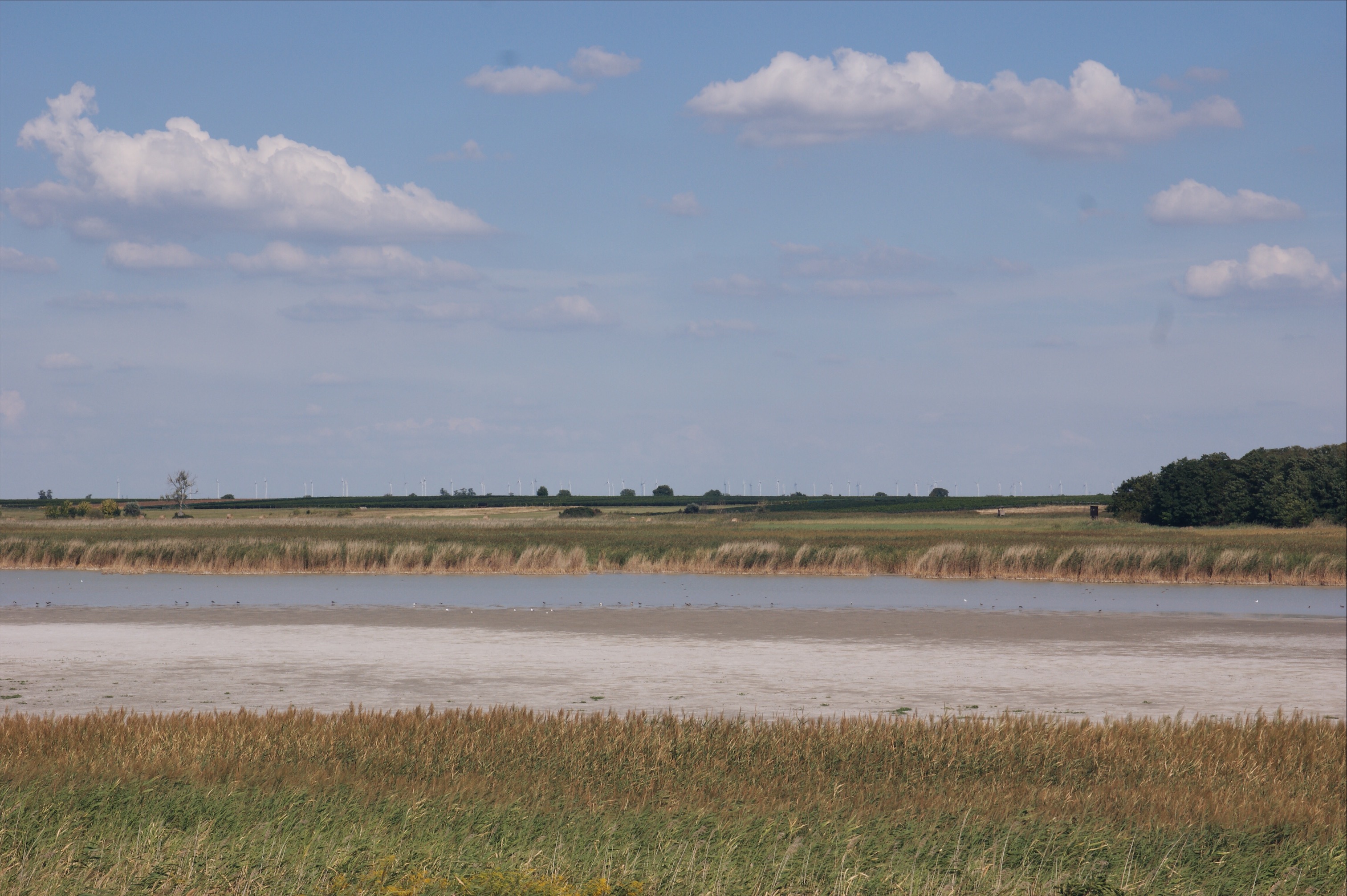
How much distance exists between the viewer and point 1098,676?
24.8 meters

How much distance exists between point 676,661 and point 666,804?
15035 millimetres

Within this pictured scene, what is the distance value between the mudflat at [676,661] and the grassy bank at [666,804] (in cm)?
388

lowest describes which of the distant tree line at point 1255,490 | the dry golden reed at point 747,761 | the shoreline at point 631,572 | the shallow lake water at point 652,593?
the shallow lake water at point 652,593

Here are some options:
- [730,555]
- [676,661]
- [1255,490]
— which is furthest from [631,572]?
[1255,490]

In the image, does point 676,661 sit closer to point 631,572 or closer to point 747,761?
point 747,761

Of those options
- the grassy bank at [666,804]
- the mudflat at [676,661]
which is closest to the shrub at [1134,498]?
the mudflat at [676,661]

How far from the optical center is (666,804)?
11.4 m

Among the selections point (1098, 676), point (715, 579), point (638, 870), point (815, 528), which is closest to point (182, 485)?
point (815, 528)

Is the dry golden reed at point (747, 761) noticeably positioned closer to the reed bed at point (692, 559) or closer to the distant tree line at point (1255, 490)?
the reed bed at point (692, 559)

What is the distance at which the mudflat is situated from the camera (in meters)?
20.6

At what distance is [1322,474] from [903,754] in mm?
97675

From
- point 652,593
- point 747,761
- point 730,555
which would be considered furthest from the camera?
point 730,555

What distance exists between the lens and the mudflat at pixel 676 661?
67.5 feet

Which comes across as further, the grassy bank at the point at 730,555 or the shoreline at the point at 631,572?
the shoreline at the point at 631,572
